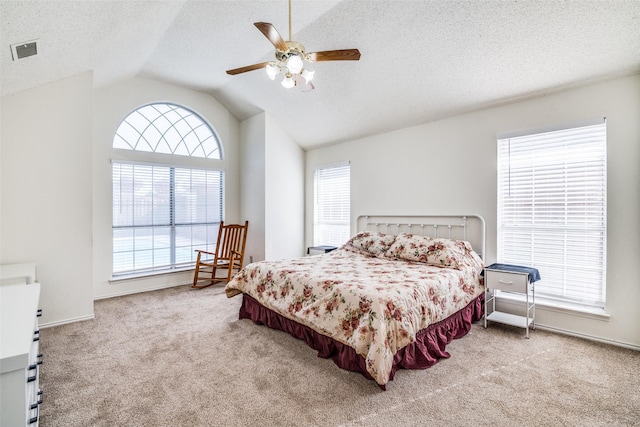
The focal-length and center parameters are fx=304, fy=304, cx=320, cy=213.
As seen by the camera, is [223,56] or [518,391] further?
[223,56]

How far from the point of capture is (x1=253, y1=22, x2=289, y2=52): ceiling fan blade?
2.04 metres

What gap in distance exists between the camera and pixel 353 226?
4.83 metres

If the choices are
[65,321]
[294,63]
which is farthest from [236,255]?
[294,63]

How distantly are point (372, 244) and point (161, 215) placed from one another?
324cm

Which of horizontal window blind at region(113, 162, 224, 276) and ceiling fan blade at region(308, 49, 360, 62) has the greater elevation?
ceiling fan blade at region(308, 49, 360, 62)

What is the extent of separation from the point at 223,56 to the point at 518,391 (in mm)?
4435

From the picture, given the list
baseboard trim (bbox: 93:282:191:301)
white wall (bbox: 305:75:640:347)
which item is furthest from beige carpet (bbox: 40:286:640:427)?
baseboard trim (bbox: 93:282:191:301)

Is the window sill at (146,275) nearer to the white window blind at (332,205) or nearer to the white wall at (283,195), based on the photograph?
the white wall at (283,195)

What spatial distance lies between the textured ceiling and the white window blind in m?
1.08

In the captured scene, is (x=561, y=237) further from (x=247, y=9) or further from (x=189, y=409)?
(x=247, y=9)

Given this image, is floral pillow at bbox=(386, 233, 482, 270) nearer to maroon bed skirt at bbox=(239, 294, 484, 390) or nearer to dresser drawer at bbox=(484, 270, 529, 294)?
dresser drawer at bbox=(484, 270, 529, 294)

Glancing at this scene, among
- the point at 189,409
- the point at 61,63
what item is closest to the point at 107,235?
the point at 61,63

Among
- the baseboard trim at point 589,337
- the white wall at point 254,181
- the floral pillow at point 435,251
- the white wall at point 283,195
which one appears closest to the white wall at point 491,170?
the baseboard trim at point 589,337

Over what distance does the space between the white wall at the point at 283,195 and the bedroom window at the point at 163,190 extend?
3.31 feet
